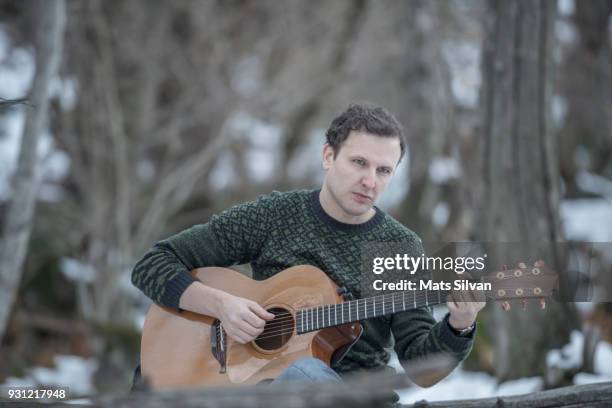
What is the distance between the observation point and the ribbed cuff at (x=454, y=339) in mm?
2646

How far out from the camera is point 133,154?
26.4ft

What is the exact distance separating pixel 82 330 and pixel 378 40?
5.00m

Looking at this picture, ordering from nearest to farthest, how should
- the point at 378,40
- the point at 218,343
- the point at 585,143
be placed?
1. the point at 218,343
2. the point at 378,40
3. the point at 585,143

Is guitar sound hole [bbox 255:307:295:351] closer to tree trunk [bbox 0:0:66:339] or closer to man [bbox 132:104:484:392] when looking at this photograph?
man [bbox 132:104:484:392]

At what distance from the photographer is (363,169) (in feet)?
9.58

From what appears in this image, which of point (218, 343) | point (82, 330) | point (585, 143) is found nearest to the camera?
point (218, 343)

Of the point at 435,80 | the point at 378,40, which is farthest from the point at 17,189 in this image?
the point at 378,40

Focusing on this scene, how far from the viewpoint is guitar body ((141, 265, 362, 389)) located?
284 centimetres

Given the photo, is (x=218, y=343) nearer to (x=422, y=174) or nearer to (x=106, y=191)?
(x=106, y=191)

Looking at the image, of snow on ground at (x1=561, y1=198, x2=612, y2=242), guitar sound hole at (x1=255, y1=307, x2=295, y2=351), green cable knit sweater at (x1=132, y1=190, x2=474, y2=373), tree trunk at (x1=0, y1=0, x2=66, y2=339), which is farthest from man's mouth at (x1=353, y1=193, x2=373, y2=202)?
snow on ground at (x1=561, y1=198, x2=612, y2=242)

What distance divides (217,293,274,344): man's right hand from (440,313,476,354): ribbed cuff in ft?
→ 2.08

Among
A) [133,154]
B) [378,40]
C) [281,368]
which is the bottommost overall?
[281,368]

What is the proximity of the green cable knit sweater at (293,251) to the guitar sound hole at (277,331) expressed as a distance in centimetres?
20

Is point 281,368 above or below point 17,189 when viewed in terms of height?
below
